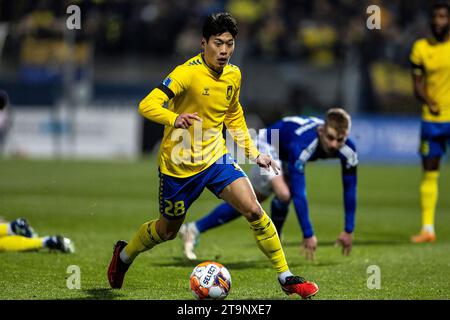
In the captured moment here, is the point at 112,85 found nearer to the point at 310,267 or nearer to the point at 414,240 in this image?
the point at 414,240

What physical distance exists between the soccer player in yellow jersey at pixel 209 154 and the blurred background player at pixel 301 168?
1483mm

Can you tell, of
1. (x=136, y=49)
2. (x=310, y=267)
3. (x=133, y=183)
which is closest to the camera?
(x=310, y=267)

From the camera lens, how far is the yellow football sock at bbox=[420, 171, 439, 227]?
432 inches

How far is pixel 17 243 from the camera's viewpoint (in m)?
9.06

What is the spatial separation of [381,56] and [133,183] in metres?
10.6

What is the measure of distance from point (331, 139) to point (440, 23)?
3240mm

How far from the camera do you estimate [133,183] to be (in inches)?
747

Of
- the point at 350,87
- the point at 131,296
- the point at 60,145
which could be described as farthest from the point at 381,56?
the point at 131,296

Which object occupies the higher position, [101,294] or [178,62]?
[178,62]

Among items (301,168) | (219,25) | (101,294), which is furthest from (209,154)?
(301,168)

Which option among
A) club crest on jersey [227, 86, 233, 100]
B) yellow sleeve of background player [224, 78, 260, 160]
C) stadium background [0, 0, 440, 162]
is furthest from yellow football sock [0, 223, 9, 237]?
stadium background [0, 0, 440, 162]
